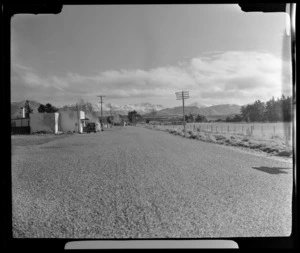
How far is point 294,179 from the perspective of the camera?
6.57 ft

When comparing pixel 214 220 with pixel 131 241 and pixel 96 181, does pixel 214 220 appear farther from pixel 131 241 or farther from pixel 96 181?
pixel 96 181

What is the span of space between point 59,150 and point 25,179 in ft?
16.1

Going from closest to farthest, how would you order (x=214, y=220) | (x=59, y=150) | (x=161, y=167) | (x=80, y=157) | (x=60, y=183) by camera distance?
(x=214, y=220) < (x=60, y=183) < (x=161, y=167) < (x=80, y=157) < (x=59, y=150)

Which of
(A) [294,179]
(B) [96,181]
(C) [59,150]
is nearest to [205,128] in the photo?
(C) [59,150]

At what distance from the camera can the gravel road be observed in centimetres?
333

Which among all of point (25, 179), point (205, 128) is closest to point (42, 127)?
point (25, 179)

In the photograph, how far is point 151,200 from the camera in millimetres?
4992

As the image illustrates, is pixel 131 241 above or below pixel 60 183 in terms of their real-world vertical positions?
above

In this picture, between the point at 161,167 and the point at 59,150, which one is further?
the point at 59,150

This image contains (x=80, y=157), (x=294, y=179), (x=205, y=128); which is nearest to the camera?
(x=294, y=179)

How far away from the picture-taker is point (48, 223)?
3.45 metres

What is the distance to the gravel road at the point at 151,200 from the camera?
131 inches
